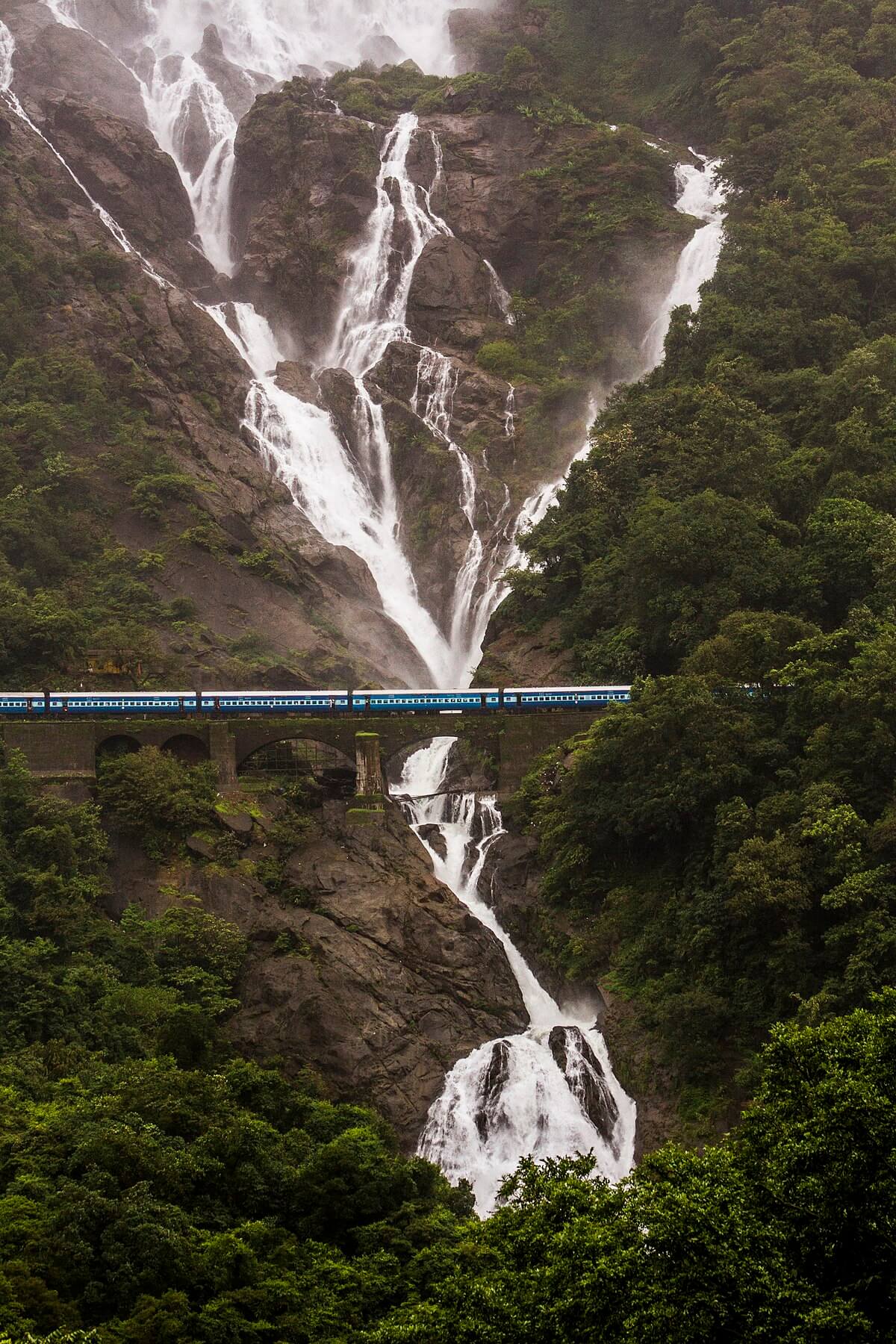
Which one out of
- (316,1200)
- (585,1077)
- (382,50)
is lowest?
(316,1200)

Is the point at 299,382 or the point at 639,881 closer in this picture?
the point at 639,881

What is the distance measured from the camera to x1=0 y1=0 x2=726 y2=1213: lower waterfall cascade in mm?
44438

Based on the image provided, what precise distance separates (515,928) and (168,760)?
13.0 metres

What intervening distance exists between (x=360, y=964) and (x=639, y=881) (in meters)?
9.06

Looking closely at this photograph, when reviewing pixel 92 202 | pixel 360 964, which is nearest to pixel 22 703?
pixel 360 964

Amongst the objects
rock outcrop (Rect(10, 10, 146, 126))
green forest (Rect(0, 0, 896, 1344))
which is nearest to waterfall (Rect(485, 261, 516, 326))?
green forest (Rect(0, 0, 896, 1344))

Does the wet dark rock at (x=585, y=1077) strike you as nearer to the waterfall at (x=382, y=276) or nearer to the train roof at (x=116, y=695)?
the train roof at (x=116, y=695)

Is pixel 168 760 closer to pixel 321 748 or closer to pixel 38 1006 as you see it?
pixel 321 748

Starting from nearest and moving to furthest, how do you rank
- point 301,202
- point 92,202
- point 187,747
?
point 187,747, point 92,202, point 301,202

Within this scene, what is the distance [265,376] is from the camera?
83.1m

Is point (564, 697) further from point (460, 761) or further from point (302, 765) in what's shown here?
point (302, 765)

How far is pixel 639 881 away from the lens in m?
49.7

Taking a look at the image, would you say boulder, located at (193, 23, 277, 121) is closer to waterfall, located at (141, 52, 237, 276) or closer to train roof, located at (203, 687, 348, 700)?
waterfall, located at (141, 52, 237, 276)

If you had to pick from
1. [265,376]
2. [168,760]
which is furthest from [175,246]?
[168,760]
